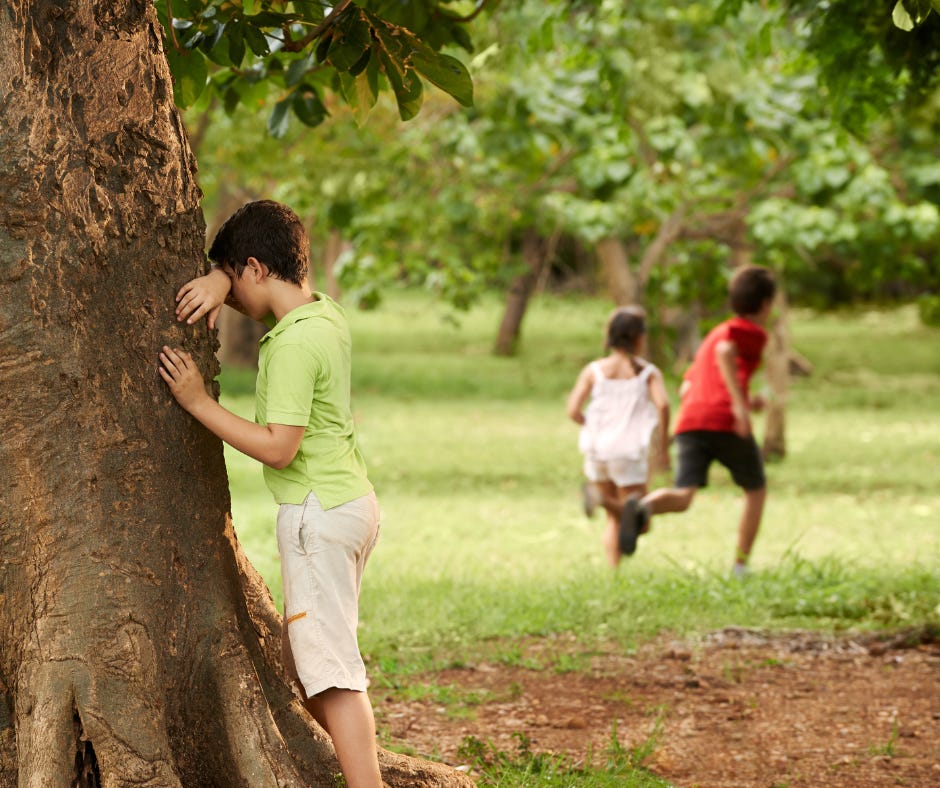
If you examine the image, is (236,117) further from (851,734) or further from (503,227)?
(851,734)

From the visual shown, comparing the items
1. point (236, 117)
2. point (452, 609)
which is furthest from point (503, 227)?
point (452, 609)

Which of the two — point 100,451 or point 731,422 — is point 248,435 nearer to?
point 100,451

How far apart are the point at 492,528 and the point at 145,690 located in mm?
7446

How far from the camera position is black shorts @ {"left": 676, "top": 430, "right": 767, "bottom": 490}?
24.7ft

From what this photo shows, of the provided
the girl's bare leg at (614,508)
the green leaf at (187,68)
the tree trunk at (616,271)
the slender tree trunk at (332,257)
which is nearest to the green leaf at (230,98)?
the green leaf at (187,68)

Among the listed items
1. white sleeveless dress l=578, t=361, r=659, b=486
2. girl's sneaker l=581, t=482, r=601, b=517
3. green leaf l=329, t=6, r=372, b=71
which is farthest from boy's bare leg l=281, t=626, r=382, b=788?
white sleeveless dress l=578, t=361, r=659, b=486

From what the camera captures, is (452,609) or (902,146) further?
(902,146)

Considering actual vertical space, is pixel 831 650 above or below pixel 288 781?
below

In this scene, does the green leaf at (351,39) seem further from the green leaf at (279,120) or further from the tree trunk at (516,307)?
the tree trunk at (516,307)

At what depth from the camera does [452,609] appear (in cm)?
645

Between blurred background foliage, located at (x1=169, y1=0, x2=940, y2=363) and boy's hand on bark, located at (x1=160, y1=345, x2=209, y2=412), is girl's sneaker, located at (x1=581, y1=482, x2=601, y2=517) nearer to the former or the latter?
blurred background foliage, located at (x1=169, y1=0, x2=940, y2=363)

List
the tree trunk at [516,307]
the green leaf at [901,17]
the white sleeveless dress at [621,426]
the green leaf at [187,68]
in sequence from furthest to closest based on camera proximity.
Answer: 1. the tree trunk at [516,307]
2. the white sleeveless dress at [621,426]
3. the green leaf at [187,68]
4. the green leaf at [901,17]

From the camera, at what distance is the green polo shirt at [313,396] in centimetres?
323

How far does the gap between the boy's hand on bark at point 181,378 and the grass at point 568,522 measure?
159 cm
